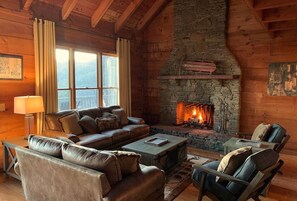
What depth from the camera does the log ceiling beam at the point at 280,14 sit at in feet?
12.8

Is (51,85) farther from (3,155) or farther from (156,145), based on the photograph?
(156,145)

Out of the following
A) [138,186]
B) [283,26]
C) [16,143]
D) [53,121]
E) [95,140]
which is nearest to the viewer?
[138,186]

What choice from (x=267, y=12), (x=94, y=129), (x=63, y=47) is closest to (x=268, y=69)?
(x=267, y=12)

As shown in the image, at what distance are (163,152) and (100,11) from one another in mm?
3794

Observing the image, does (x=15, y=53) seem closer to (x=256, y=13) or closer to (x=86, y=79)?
(x=86, y=79)

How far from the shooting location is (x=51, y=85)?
465cm

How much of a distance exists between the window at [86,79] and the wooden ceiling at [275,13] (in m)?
3.73

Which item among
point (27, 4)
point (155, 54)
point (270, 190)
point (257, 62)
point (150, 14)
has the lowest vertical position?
point (270, 190)

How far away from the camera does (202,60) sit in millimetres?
5859

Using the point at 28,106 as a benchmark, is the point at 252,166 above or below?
below

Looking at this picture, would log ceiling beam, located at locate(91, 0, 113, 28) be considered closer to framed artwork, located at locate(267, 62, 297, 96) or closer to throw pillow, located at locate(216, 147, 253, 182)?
framed artwork, located at locate(267, 62, 297, 96)

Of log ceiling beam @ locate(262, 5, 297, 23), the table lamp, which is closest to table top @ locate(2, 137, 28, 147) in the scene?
the table lamp

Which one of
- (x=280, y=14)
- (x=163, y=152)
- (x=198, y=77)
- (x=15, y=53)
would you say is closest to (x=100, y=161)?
(x=163, y=152)

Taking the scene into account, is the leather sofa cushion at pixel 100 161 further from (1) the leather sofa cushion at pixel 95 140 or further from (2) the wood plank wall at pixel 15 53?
(2) the wood plank wall at pixel 15 53
